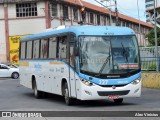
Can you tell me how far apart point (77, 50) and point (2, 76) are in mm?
31593

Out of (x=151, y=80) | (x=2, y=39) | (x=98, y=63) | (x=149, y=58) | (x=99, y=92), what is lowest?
(x=151, y=80)

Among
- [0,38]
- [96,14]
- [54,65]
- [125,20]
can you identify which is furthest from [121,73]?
[125,20]

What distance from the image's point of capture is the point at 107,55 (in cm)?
1616

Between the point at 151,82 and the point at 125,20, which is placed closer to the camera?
the point at 151,82

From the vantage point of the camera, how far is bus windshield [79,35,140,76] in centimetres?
1606

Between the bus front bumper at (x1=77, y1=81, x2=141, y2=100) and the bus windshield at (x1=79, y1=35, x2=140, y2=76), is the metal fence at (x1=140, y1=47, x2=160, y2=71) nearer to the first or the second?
the bus windshield at (x1=79, y1=35, x2=140, y2=76)

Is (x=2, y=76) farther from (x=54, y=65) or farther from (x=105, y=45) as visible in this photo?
(x=105, y=45)

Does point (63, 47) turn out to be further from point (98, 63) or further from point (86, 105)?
point (86, 105)

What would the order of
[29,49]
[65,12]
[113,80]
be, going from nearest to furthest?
[113,80], [29,49], [65,12]

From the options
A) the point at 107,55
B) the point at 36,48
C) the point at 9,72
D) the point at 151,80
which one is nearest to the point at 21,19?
the point at 9,72

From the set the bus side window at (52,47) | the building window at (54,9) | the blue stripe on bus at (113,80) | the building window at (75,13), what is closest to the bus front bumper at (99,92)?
the blue stripe on bus at (113,80)

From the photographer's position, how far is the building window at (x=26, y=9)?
60719 millimetres

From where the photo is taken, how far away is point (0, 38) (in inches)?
2406

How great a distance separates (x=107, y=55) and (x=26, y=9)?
45868 millimetres
